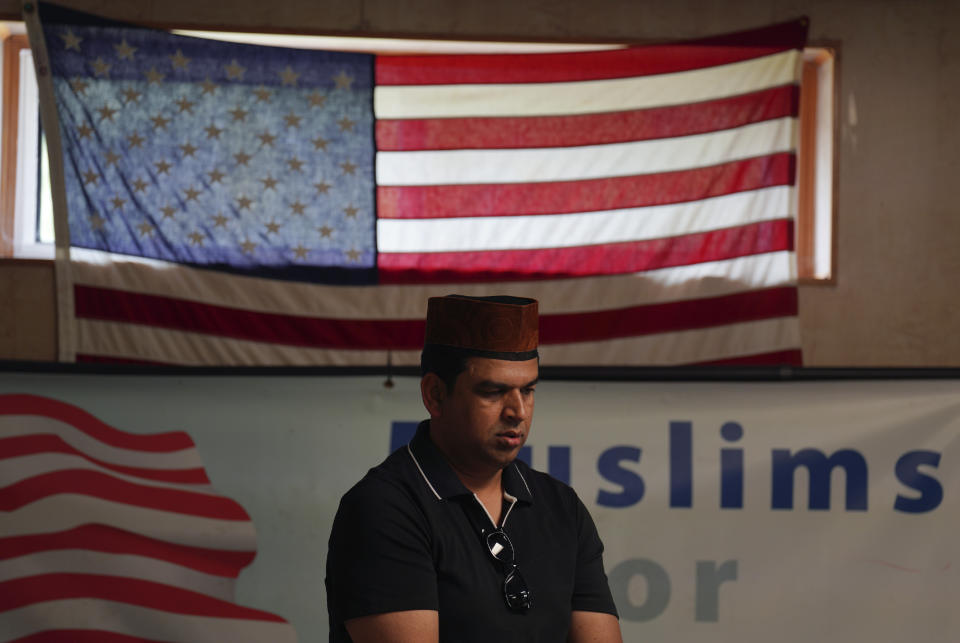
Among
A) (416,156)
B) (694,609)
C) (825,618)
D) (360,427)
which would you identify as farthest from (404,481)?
(416,156)

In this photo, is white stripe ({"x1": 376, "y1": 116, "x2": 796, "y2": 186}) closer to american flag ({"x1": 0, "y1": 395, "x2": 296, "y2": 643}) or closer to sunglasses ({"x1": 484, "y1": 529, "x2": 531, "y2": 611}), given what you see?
american flag ({"x1": 0, "y1": 395, "x2": 296, "y2": 643})

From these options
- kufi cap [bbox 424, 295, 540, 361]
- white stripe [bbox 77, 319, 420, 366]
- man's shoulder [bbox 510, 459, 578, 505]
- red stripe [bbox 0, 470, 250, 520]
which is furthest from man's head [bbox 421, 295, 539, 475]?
white stripe [bbox 77, 319, 420, 366]

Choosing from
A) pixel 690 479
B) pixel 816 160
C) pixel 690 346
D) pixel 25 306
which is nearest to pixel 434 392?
pixel 690 479

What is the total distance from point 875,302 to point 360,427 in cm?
216

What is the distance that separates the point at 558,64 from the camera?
3590 mm

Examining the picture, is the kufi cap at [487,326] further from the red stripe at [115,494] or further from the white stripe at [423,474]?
the red stripe at [115,494]

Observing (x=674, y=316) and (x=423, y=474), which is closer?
(x=423, y=474)

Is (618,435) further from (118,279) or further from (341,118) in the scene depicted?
(118,279)

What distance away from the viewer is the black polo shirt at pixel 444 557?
123 centimetres

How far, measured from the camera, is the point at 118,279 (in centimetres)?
342

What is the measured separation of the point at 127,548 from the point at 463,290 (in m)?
1.51

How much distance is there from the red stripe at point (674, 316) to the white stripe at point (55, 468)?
146cm

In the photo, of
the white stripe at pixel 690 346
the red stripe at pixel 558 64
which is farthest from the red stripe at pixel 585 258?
the red stripe at pixel 558 64

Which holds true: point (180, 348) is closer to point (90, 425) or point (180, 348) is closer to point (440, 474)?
point (90, 425)
